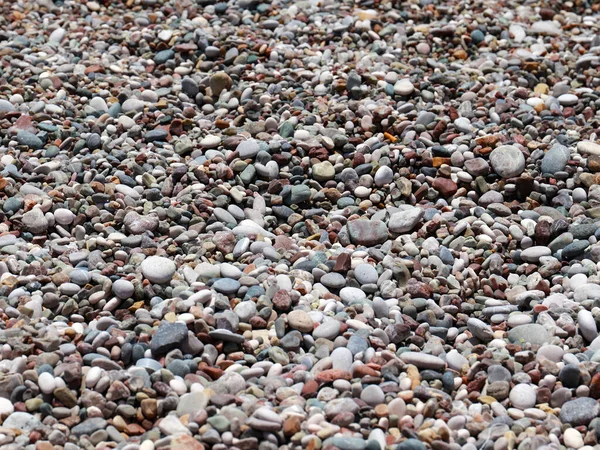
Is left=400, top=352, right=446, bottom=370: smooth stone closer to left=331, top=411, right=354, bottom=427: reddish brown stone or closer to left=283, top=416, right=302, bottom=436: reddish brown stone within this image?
left=331, top=411, right=354, bottom=427: reddish brown stone

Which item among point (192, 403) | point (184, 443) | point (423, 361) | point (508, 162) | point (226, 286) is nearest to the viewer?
point (184, 443)

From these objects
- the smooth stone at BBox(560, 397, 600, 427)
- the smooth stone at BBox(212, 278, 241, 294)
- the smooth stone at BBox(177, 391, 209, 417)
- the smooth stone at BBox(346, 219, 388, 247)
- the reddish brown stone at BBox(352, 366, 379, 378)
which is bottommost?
the smooth stone at BBox(560, 397, 600, 427)

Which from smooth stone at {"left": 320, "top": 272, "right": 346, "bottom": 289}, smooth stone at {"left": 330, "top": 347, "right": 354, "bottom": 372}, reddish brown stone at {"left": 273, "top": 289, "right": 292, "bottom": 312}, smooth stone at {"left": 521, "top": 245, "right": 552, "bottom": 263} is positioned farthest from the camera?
smooth stone at {"left": 521, "top": 245, "right": 552, "bottom": 263}

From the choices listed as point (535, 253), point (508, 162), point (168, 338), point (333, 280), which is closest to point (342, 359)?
point (333, 280)

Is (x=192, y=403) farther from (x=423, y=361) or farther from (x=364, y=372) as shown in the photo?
(x=423, y=361)

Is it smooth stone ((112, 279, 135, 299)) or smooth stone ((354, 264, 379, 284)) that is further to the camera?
smooth stone ((354, 264, 379, 284))

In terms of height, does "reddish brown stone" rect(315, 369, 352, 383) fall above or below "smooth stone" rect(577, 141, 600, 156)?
below

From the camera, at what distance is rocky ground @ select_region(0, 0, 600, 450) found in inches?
99.1

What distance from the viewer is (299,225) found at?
349cm

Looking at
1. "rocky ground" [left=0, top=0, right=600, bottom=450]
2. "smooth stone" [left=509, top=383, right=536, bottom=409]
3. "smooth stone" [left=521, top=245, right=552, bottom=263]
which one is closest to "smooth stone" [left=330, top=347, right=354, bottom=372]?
"rocky ground" [left=0, top=0, right=600, bottom=450]

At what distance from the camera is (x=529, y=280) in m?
3.18

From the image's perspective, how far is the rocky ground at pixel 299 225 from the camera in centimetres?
252

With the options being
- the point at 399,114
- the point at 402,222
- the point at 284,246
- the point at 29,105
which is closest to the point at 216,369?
the point at 284,246

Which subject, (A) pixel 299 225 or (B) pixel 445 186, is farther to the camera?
(B) pixel 445 186
